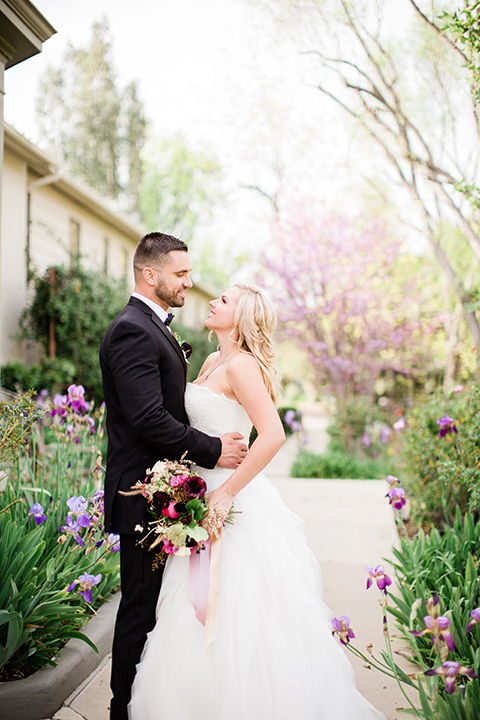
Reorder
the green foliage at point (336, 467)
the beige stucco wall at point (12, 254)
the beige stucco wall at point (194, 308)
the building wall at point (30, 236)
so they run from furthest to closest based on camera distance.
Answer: the beige stucco wall at point (194, 308)
the green foliage at point (336, 467)
the building wall at point (30, 236)
the beige stucco wall at point (12, 254)

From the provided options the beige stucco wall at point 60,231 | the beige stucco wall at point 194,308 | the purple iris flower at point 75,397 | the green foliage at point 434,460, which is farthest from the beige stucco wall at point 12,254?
the beige stucco wall at point 194,308

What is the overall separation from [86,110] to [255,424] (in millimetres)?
31350

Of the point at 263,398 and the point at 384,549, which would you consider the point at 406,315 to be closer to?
the point at 384,549

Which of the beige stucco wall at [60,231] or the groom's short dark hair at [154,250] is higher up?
the beige stucco wall at [60,231]

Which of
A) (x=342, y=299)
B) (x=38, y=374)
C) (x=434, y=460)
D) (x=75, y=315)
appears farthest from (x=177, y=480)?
(x=342, y=299)

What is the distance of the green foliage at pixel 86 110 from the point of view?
28922 millimetres

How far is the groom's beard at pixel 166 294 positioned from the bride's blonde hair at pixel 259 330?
304mm

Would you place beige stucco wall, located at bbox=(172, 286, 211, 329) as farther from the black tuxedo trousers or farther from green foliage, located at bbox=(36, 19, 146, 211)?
the black tuxedo trousers

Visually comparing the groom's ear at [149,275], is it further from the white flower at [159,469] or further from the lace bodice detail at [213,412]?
the white flower at [159,469]

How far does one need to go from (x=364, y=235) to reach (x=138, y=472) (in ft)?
38.9

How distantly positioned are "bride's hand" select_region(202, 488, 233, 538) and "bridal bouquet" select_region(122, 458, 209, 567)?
0.21 ft

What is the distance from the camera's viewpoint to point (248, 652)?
2104 millimetres

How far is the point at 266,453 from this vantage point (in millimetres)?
2254

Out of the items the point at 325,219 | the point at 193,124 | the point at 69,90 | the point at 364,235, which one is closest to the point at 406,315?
the point at 364,235
